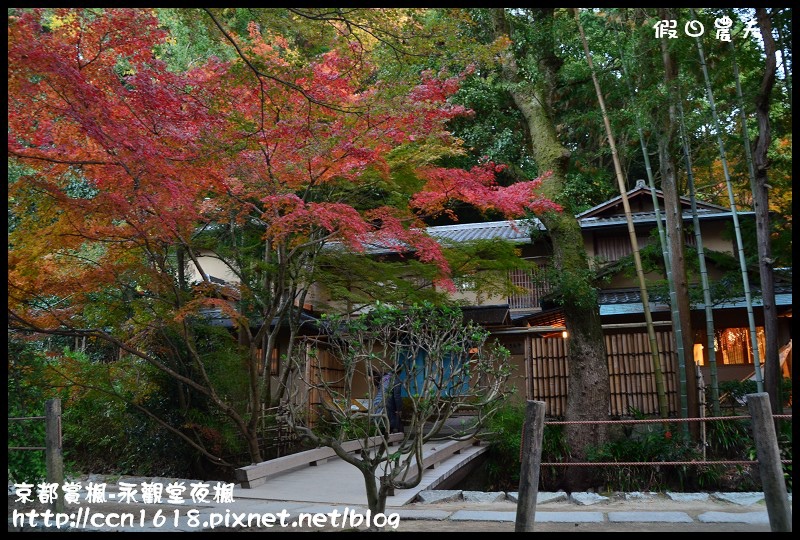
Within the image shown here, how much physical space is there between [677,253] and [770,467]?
212 inches

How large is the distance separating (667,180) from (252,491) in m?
7.20

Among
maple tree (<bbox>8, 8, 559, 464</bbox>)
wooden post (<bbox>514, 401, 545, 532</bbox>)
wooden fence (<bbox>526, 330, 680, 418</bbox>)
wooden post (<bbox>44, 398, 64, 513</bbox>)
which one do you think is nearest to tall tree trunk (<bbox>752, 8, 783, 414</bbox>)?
wooden fence (<bbox>526, 330, 680, 418</bbox>)

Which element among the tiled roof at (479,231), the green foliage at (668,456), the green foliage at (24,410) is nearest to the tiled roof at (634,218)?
the tiled roof at (479,231)

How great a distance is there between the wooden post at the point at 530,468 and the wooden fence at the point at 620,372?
578 cm

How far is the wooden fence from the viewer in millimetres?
9656

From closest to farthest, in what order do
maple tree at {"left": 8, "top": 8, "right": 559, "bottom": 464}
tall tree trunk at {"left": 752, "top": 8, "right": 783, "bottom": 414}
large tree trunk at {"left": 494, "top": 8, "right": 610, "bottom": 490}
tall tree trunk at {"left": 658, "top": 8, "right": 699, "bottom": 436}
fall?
maple tree at {"left": 8, "top": 8, "right": 559, "bottom": 464} → tall tree trunk at {"left": 752, "top": 8, "right": 783, "bottom": 414} → tall tree trunk at {"left": 658, "top": 8, "right": 699, "bottom": 436} → large tree trunk at {"left": 494, "top": 8, "right": 610, "bottom": 490}

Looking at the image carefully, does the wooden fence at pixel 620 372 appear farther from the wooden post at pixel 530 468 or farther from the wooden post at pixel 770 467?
the wooden post at pixel 530 468

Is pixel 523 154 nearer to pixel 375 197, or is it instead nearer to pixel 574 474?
pixel 375 197

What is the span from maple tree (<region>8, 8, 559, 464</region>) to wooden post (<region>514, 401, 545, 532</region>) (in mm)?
3357

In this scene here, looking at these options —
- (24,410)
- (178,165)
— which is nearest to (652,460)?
(178,165)

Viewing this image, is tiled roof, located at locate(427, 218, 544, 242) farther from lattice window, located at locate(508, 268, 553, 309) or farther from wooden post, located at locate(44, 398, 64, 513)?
wooden post, located at locate(44, 398, 64, 513)

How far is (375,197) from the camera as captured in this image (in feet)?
37.1

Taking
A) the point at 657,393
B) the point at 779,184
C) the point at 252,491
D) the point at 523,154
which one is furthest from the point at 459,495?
the point at 523,154

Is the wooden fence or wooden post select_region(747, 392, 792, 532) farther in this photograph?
the wooden fence
